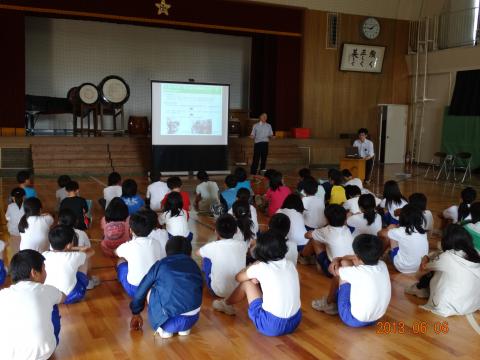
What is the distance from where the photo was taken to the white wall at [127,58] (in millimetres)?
12852

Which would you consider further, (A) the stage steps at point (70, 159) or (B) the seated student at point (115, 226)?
(A) the stage steps at point (70, 159)

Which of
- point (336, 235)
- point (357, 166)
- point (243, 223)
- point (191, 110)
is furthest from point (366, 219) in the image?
point (191, 110)

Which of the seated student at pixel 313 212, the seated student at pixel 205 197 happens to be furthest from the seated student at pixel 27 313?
the seated student at pixel 205 197

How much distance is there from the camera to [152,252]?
3207 mm

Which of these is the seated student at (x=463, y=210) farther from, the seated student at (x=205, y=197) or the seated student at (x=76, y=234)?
the seated student at (x=76, y=234)

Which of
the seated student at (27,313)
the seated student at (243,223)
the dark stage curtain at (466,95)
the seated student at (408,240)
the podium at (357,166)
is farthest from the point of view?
the dark stage curtain at (466,95)

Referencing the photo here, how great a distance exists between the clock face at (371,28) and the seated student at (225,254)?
11.2 metres

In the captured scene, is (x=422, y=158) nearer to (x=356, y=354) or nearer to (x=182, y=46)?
(x=182, y=46)

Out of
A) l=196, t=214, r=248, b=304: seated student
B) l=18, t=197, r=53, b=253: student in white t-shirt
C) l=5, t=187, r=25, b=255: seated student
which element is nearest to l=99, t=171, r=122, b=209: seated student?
l=5, t=187, r=25, b=255: seated student

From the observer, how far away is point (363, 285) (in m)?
2.83
